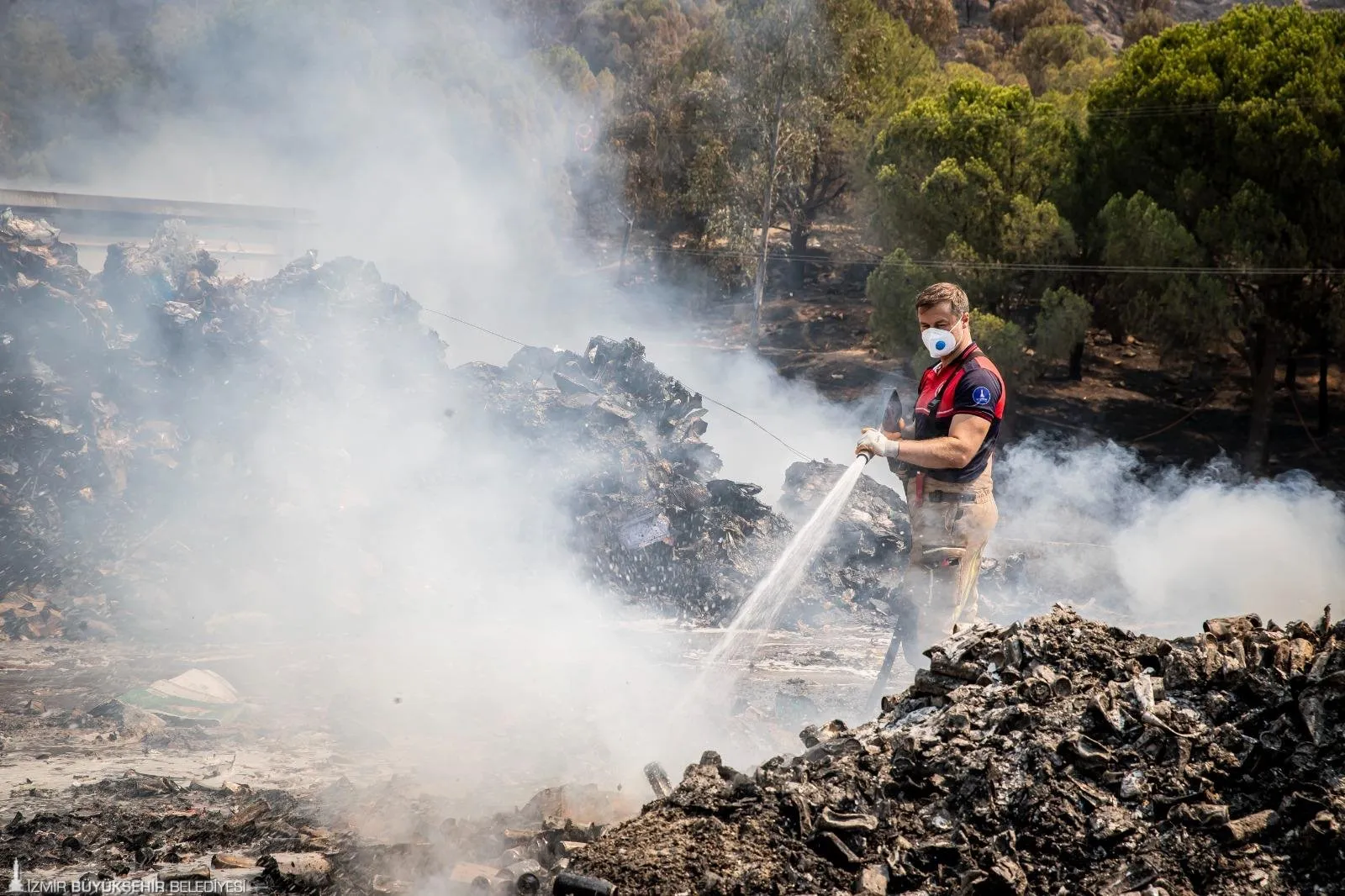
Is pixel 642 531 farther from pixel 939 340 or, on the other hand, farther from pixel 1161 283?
pixel 1161 283

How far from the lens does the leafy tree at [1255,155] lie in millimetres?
12523

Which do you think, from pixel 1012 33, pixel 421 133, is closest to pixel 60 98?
pixel 421 133

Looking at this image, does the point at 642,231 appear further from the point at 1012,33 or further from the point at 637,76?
the point at 1012,33

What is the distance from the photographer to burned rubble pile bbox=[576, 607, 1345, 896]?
8.23 ft

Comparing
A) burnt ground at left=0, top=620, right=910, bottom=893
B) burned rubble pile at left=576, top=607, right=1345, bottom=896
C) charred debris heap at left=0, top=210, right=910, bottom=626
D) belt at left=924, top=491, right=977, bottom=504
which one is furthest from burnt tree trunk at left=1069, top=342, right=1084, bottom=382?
burned rubble pile at left=576, top=607, right=1345, bottom=896

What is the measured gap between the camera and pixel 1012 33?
40.0 m

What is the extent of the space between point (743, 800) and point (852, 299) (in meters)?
21.6

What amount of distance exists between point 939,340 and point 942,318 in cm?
9

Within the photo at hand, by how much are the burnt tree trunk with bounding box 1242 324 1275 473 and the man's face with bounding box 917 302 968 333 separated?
11581 millimetres

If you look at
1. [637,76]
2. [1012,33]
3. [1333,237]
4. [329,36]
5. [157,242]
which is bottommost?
[157,242]

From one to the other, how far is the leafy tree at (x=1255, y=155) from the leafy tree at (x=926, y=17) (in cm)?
2233

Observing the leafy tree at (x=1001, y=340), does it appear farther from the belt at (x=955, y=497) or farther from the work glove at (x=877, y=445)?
the work glove at (x=877, y=445)

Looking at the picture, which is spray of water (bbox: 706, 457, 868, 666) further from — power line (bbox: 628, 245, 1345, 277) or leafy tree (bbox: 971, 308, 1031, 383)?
power line (bbox: 628, 245, 1345, 277)

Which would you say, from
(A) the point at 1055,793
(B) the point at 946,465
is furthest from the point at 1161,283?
(A) the point at 1055,793
